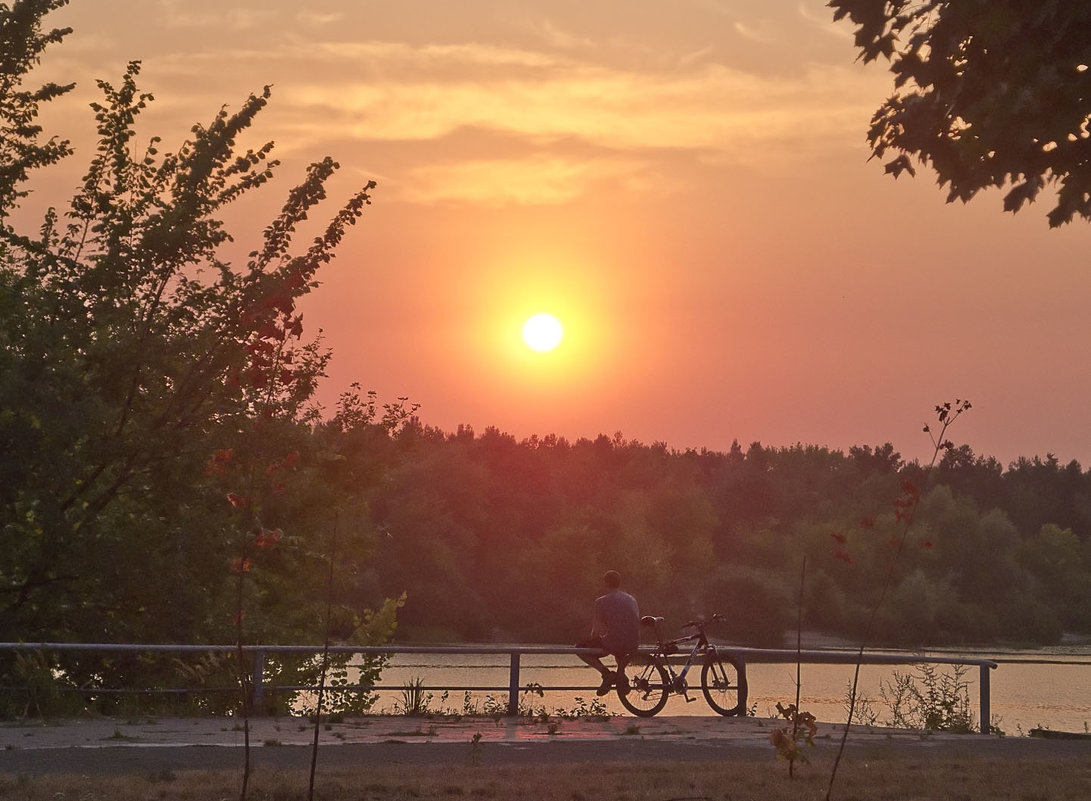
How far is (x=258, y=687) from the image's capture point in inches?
683

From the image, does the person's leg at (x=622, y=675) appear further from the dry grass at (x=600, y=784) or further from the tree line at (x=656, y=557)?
the tree line at (x=656, y=557)

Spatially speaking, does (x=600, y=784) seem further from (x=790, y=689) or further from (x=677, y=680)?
(x=790, y=689)

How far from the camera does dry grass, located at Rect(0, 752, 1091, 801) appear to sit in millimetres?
10172

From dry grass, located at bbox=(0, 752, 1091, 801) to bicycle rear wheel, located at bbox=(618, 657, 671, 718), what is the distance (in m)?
5.94

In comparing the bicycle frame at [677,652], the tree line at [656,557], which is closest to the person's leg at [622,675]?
the bicycle frame at [677,652]

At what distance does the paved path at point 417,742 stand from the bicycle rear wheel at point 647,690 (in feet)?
2.17

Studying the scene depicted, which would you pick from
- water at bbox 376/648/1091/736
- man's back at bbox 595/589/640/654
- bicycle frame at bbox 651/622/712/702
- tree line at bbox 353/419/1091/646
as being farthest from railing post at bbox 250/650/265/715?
tree line at bbox 353/419/1091/646

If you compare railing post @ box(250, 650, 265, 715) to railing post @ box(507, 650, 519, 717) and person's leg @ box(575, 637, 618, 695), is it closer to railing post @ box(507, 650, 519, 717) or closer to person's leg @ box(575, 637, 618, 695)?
railing post @ box(507, 650, 519, 717)

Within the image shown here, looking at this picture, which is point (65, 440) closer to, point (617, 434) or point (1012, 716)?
point (1012, 716)

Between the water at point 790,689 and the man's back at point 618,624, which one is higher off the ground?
the man's back at point 618,624

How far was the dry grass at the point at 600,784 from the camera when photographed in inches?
400

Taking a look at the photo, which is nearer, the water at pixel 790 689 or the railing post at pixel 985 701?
the railing post at pixel 985 701

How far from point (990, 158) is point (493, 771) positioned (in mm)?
6065

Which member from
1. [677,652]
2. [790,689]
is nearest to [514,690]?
[677,652]
